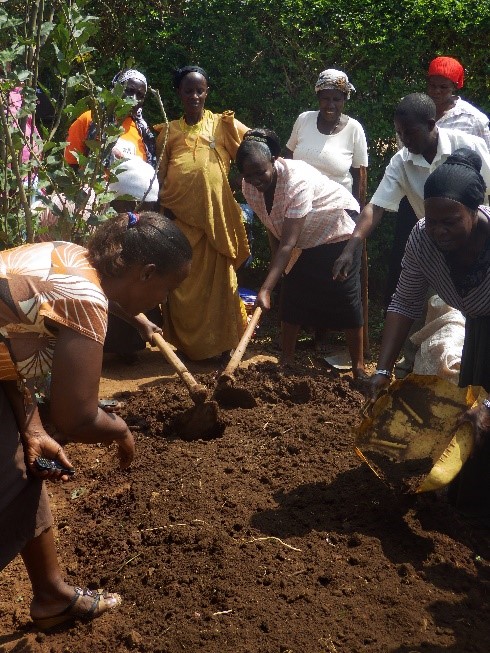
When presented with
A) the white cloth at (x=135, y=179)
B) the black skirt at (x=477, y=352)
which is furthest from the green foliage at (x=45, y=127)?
the black skirt at (x=477, y=352)

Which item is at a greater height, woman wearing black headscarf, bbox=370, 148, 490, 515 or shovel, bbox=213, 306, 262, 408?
woman wearing black headscarf, bbox=370, 148, 490, 515

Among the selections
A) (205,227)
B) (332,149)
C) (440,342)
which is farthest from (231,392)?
(332,149)

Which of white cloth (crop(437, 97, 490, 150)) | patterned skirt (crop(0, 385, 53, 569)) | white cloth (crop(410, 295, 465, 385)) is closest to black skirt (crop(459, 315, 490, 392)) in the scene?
white cloth (crop(410, 295, 465, 385))

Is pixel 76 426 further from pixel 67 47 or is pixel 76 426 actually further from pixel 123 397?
pixel 123 397

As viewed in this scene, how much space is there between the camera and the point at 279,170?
5277 mm

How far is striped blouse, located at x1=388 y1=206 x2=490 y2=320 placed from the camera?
3.55 metres

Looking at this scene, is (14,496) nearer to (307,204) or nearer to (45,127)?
(45,127)

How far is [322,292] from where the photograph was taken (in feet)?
19.0

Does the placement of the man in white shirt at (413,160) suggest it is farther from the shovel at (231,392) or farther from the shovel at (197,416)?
the shovel at (197,416)

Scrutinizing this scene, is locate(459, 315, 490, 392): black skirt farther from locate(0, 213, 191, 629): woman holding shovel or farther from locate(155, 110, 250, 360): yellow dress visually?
locate(155, 110, 250, 360): yellow dress

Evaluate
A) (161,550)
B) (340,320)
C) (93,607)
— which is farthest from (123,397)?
(93,607)

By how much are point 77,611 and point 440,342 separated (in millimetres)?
3165

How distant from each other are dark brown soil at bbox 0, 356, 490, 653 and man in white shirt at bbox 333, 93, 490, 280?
4.48 feet

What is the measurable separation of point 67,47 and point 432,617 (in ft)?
9.86
